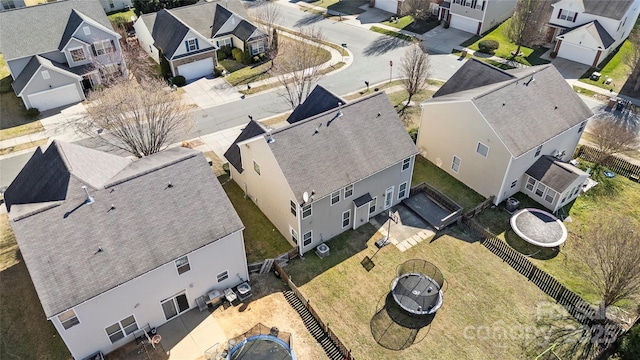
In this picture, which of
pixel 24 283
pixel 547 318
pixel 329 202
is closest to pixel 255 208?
pixel 329 202

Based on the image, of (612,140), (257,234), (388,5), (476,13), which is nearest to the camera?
(257,234)

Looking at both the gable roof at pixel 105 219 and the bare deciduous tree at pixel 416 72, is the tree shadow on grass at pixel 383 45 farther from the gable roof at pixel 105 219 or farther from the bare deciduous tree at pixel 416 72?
the gable roof at pixel 105 219

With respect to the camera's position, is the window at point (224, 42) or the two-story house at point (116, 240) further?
the window at point (224, 42)

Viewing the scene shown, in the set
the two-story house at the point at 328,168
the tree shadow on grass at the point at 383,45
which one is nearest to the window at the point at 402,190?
the two-story house at the point at 328,168

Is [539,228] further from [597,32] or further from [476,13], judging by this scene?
[476,13]

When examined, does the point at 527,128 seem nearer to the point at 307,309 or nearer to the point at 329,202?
the point at 329,202

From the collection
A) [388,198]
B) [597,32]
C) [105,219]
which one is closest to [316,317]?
[388,198]
